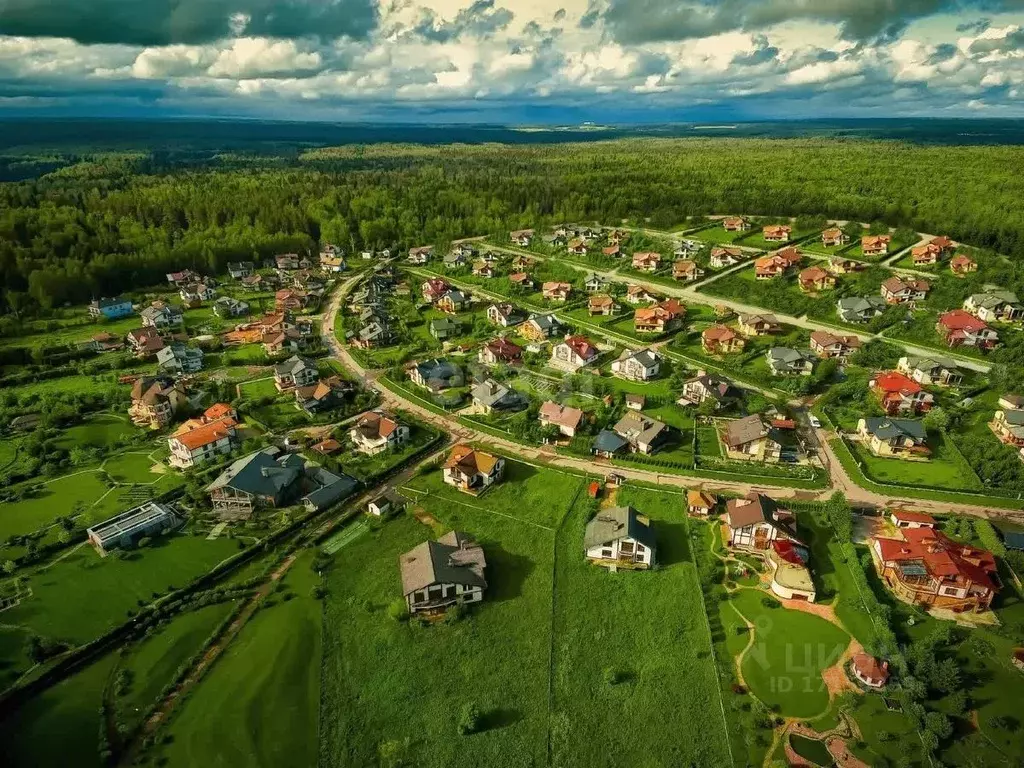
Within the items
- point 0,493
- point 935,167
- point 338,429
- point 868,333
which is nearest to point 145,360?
point 0,493

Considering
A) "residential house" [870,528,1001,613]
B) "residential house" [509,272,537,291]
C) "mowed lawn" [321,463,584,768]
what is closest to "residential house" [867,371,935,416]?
"residential house" [870,528,1001,613]

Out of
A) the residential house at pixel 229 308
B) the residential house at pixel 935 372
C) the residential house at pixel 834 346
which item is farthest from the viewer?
the residential house at pixel 229 308

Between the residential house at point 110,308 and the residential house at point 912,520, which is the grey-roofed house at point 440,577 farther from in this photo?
the residential house at point 110,308

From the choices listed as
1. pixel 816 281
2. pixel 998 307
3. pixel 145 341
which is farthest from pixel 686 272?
pixel 145 341

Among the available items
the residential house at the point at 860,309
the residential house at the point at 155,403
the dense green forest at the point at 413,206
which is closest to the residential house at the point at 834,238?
the dense green forest at the point at 413,206

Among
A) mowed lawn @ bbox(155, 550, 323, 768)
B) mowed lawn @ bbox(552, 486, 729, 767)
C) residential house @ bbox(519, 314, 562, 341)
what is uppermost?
mowed lawn @ bbox(155, 550, 323, 768)

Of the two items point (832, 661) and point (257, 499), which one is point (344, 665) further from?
point (832, 661)

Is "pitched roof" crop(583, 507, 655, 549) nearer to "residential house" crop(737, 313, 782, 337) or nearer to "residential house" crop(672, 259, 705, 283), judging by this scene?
"residential house" crop(737, 313, 782, 337)
